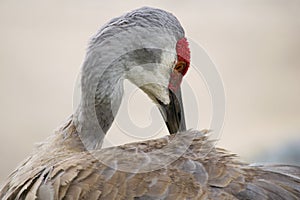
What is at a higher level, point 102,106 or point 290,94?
point 102,106

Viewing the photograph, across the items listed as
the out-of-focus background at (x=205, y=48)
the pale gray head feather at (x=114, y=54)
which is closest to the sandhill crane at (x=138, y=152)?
the pale gray head feather at (x=114, y=54)

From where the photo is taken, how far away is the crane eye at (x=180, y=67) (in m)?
2.91

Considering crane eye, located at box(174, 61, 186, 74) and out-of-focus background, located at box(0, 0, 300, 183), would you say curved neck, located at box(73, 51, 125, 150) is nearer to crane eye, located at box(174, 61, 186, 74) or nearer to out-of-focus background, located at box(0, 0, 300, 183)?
crane eye, located at box(174, 61, 186, 74)

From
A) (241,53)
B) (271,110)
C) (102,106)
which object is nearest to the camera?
(102,106)

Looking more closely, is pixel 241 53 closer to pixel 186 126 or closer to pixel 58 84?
pixel 58 84

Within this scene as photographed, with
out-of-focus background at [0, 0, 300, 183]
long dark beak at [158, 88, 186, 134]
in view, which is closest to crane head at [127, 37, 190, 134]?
long dark beak at [158, 88, 186, 134]

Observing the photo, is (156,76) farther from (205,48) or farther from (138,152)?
(205,48)

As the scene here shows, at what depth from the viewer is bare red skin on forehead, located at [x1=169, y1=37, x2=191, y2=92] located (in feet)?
9.43

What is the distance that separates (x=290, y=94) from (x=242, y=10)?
159 cm

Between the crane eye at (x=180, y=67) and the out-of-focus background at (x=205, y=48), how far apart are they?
8.01 ft

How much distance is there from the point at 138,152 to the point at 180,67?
691mm

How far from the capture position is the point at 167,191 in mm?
2148

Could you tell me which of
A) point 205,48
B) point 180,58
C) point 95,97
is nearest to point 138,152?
point 95,97

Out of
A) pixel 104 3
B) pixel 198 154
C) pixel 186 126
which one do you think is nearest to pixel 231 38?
pixel 104 3
